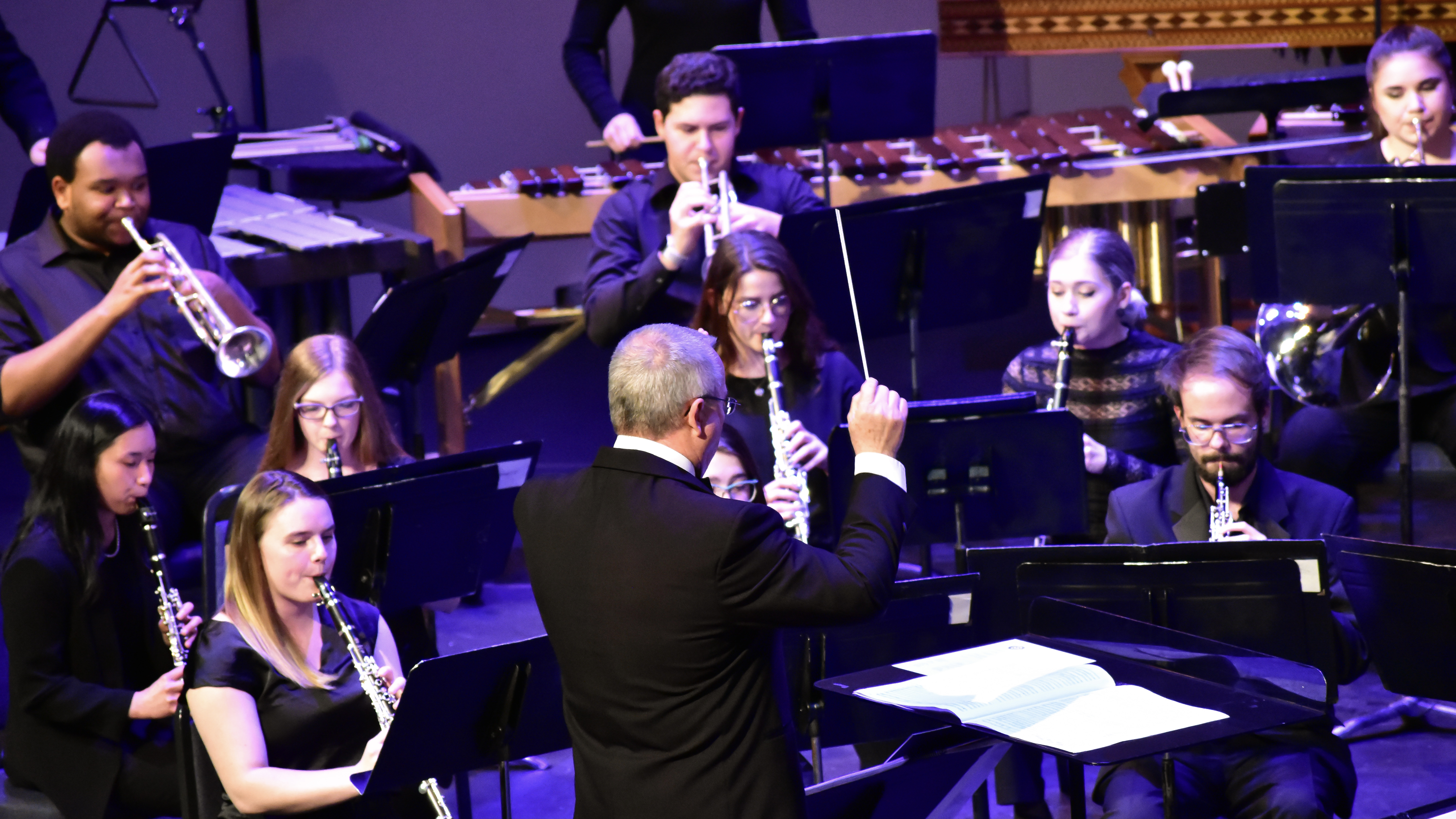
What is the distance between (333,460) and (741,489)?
3.10 ft

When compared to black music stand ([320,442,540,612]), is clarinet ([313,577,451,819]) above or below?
below

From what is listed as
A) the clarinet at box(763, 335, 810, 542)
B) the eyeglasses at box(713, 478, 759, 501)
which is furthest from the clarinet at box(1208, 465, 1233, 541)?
the eyeglasses at box(713, 478, 759, 501)

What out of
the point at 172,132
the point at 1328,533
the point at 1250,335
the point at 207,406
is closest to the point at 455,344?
the point at 207,406

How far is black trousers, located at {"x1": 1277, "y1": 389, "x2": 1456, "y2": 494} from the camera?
4168 millimetres

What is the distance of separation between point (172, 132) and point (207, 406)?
12.8ft

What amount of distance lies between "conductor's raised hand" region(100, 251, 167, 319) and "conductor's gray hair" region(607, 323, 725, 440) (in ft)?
5.82

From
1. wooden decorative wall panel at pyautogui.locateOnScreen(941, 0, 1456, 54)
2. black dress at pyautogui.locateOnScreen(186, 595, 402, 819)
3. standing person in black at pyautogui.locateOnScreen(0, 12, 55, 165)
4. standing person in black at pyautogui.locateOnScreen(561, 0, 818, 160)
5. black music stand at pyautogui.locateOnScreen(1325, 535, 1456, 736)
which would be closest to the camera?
black music stand at pyautogui.locateOnScreen(1325, 535, 1456, 736)

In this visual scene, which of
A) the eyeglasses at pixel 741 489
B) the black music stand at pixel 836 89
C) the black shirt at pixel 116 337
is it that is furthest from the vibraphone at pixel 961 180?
the eyeglasses at pixel 741 489

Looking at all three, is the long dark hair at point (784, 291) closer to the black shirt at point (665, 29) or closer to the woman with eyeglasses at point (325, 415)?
the woman with eyeglasses at point (325, 415)

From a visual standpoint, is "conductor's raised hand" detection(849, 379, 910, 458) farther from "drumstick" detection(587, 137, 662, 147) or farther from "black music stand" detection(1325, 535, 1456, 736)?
"drumstick" detection(587, 137, 662, 147)

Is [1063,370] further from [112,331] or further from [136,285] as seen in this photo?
[112,331]

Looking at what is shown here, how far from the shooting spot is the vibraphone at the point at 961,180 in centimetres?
498

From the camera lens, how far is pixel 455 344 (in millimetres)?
4484

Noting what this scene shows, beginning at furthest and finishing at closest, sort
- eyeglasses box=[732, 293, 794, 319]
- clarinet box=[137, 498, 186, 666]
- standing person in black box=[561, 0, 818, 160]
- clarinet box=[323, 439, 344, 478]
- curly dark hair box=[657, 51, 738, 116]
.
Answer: standing person in black box=[561, 0, 818, 160]
curly dark hair box=[657, 51, 738, 116]
eyeglasses box=[732, 293, 794, 319]
clarinet box=[323, 439, 344, 478]
clarinet box=[137, 498, 186, 666]
